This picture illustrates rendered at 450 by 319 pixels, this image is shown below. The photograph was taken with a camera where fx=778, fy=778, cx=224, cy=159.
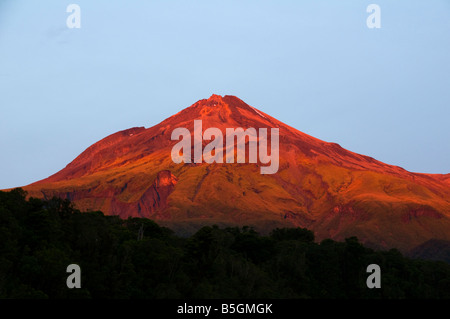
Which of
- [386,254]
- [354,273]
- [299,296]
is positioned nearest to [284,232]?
[386,254]

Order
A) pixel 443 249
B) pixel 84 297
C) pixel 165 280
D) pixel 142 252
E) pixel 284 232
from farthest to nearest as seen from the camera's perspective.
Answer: pixel 443 249
pixel 284 232
pixel 142 252
pixel 165 280
pixel 84 297

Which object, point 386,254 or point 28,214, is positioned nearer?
point 28,214

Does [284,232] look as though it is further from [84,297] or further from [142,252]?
[84,297]

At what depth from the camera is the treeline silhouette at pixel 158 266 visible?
52.7 metres

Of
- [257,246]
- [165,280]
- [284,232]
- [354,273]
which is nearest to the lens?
[165,280]

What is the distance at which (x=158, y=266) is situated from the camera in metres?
61.8

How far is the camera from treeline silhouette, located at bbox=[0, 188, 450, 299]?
52.7 meters

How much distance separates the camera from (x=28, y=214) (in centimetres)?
6103
